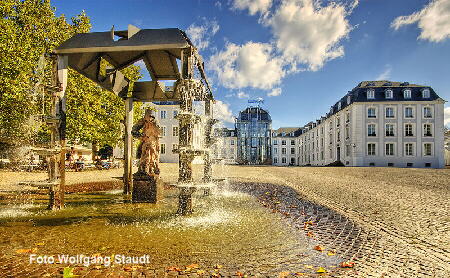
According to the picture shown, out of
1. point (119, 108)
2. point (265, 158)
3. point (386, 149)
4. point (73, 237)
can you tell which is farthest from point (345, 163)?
point (73, 237)

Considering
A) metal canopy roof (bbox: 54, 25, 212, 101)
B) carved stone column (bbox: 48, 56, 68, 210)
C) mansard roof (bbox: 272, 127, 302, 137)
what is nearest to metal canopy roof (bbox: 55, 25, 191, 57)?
metal canopy roof (bbox: 54, 25, 212, 101)

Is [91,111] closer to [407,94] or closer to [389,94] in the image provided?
[389,94]

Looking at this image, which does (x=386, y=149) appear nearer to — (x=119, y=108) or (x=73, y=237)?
(x=119, y=108)

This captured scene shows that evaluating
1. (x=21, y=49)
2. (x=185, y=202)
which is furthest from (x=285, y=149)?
(x=185, y=202)

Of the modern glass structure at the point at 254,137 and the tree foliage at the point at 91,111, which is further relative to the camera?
the modern glass structure at the point at 254,137

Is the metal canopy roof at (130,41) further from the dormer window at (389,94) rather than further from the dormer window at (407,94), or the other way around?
the dormer window at (407,94)

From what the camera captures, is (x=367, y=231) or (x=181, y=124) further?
(x=181, y=124)

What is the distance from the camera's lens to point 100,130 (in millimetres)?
22375

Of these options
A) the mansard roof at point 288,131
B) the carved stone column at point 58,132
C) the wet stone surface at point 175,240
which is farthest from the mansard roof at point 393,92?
the carved stone column at point 58,132

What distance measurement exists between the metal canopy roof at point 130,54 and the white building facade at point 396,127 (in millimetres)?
38947

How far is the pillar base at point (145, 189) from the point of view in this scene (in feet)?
24.8

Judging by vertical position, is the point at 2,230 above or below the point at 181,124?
below

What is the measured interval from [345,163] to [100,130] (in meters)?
37.7

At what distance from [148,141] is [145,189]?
1.41m
